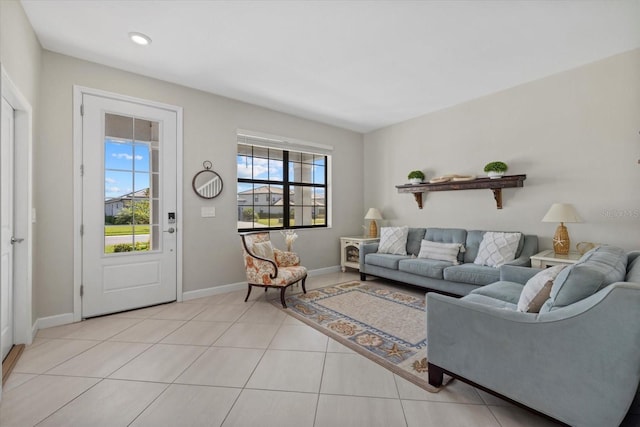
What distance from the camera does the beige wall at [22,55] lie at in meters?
1.85

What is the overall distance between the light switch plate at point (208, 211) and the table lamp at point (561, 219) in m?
3.85

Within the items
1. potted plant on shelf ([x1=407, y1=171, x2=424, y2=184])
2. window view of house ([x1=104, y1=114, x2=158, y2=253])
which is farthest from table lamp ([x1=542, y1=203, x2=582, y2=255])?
window view of house ([x1=104, y1=114, x2=158, y2=253])

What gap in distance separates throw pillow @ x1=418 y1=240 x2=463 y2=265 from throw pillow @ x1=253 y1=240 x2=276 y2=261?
6.81 ft

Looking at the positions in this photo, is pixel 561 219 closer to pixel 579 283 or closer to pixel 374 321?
pixel 579 283

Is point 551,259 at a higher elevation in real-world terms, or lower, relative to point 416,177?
lower

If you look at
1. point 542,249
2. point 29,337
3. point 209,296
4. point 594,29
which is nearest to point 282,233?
point 209,296

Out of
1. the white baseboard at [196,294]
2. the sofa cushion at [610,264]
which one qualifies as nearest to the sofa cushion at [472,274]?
the sofa cushion at [610,264]

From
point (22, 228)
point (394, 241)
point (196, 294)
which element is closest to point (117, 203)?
point (22, 228)

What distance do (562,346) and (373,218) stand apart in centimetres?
367

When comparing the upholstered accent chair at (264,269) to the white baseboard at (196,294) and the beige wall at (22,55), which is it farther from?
the beige wall at (22,55)

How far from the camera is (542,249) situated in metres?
3.41

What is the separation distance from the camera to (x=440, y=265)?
350 cm

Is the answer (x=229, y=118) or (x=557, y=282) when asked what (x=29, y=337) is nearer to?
(x=229, y=118)

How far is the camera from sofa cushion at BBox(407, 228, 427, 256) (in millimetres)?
4324
